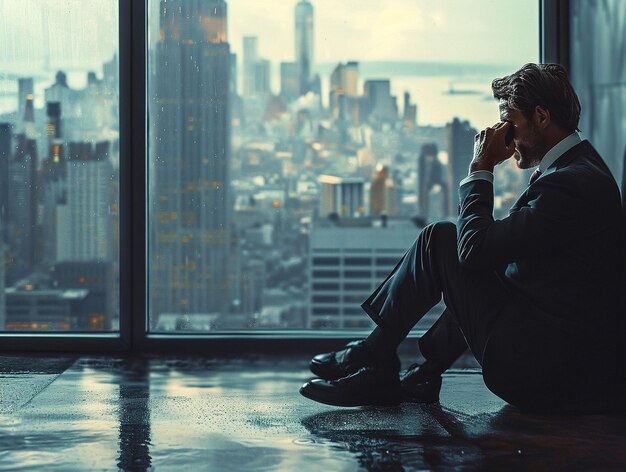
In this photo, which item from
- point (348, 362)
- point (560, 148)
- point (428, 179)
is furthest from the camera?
point (428, 179)

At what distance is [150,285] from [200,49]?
2.70 feet

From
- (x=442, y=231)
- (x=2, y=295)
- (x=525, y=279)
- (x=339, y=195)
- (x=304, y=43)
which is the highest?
(x=304, y=43)

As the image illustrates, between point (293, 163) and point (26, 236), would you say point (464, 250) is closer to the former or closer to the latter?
point (293, 163)

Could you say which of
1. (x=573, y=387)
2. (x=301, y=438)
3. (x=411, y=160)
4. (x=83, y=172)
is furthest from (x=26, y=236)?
(x=573, y=387)

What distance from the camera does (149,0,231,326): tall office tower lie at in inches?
121

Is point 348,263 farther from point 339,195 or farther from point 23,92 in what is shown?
point 23,92

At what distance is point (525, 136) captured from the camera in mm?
2139

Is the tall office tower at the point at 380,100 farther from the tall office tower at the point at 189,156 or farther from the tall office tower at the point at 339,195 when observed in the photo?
the tall office tower at the point at 189,156

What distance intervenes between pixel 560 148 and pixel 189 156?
4.66 feet

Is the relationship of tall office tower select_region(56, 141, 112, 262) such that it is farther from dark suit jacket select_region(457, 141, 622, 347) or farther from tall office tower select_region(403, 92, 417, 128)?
dark suit jacket select_region(457, 141, 622, 347)

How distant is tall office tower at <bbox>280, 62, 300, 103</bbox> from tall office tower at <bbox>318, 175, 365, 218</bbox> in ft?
0.98

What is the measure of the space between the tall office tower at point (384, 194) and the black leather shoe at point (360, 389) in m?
1.08

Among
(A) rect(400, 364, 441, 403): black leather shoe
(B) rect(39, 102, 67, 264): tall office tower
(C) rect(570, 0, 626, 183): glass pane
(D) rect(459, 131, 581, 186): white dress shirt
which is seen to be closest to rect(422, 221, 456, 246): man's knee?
(D) rect(459, 131, 581, 186): white dress shirt

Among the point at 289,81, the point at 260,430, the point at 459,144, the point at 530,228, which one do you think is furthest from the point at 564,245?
the point at 289,81
